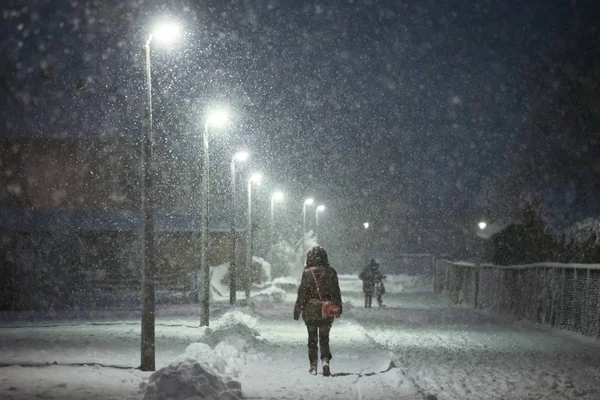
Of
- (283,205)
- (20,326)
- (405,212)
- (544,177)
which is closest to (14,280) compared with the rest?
(20,326)

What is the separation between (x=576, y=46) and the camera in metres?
33.2

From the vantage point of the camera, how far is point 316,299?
14.0 meters

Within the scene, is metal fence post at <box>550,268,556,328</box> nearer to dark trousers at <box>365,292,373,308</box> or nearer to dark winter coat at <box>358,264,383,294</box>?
dark winter coat at <box>358,264,383,294</box>

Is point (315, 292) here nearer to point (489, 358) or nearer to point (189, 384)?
point (189, 384)

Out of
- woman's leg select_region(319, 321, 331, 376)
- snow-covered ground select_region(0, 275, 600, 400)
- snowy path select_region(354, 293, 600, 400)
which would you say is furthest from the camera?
woman's leg select_region(319, 321, 331, 376)

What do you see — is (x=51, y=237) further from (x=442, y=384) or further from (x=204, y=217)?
(x=442, y=384)

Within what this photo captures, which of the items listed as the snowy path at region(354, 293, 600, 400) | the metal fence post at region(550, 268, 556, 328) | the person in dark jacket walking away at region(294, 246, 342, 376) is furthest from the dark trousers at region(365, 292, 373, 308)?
the person in dark jacket walking away at region(294, 246, 342, 376)

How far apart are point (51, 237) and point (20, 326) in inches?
540

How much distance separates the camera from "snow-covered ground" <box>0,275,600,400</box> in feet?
36.0

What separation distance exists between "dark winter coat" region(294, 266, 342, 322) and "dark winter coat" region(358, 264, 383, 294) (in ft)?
66.8

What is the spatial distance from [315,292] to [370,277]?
20729 mm

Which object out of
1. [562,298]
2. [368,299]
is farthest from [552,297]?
[368,299]

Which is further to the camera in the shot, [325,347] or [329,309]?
[329,309]

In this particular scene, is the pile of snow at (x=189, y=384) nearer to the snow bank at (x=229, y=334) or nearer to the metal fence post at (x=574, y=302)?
the snow bank at (x=229, y=334)
